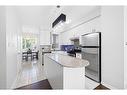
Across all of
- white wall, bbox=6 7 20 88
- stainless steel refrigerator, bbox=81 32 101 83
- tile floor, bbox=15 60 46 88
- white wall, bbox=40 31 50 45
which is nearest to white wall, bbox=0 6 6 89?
white wall, bbox=6 7 20 88

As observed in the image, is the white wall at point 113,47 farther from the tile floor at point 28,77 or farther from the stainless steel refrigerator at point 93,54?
the tile floor at point 28,77

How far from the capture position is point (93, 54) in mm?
3359

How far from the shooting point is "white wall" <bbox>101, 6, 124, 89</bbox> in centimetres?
245

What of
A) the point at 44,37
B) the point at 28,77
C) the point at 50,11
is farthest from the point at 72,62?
the point at 44,37

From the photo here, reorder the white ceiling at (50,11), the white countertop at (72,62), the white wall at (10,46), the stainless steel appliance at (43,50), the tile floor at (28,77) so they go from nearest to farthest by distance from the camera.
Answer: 1. the white countertop at (72,62)
2. the white wall at (10,46)
3. the tile floor at (28,77)
4. the white ceiling at (50,11)
5. the stainless steel appliance at (43,50)

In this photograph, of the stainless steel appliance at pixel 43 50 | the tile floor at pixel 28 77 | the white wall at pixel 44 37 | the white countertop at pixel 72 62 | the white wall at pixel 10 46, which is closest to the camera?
the white countertop at pixel 72 62

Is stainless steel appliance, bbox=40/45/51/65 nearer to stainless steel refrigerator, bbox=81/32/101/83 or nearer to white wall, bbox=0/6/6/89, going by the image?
stainless steel refrigerator, bbox=81/32/101/83

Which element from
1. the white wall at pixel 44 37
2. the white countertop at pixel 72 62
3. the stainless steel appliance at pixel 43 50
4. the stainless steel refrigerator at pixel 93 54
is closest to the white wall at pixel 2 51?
the white countertop at pixel 72 62

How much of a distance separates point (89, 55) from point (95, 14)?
148 centimetres

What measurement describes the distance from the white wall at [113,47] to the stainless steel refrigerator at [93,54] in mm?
164

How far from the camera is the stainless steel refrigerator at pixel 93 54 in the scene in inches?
124

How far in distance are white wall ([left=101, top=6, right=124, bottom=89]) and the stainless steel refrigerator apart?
164 millimetres

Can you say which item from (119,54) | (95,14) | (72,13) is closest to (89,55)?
(119,54)

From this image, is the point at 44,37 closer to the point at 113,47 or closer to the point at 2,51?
the point at 2,51
